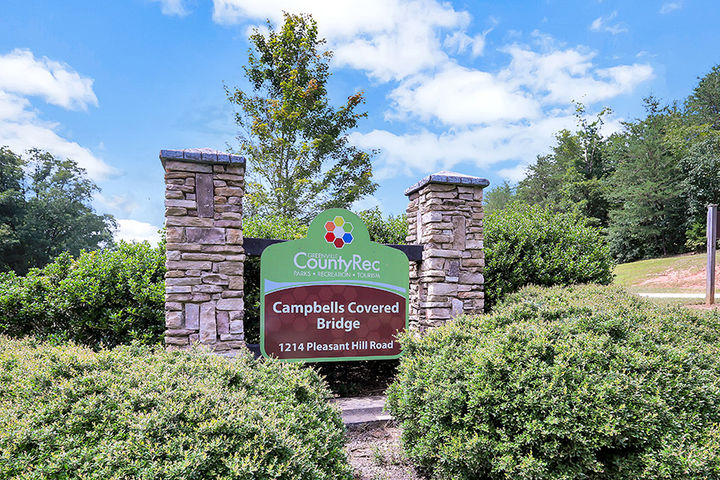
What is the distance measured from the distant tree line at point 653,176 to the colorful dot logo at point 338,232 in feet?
76.5

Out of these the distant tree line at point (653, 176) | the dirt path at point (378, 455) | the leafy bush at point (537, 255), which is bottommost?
the dirt path at point (378, 455)

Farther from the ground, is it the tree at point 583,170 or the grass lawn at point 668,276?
the tree at point 583,170

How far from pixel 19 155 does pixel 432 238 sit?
119ft

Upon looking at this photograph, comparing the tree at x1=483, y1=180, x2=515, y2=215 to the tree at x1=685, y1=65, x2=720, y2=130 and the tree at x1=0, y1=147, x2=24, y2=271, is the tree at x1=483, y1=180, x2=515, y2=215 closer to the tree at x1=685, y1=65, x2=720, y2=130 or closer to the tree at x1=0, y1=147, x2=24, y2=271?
the tree at x1=685, y1=65, x2=720, y2=130

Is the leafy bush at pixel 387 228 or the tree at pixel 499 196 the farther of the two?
the tree at pixel 499 196

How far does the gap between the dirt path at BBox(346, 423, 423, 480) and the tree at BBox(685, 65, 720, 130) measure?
37085 millimetres

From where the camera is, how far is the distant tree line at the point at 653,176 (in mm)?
26078

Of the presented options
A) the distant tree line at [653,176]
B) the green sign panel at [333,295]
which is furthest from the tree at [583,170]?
the green sign panel at [333,295]

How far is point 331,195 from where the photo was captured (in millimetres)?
14102

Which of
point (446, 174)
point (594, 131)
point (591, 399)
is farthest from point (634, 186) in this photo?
point (591, 399)

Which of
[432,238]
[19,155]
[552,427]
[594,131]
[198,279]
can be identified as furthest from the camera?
[594,131]

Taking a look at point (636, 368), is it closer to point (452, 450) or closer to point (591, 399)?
point (591, 399)

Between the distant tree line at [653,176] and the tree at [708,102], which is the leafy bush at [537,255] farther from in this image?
the tree at [708,102]

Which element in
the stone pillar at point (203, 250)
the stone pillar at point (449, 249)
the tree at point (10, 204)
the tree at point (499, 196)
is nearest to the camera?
the stone pillar at point (203, 250)
